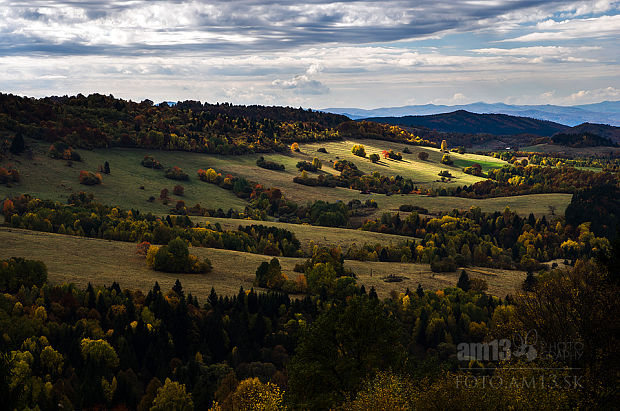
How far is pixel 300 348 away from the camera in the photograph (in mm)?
59531

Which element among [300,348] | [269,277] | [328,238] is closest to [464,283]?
[269,277]

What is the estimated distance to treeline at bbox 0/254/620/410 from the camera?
47000 mm

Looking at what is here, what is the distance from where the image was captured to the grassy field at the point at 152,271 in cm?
12294

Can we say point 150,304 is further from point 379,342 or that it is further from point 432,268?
point 432,268

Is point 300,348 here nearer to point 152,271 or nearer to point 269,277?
point 269,277

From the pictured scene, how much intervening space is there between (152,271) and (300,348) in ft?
273

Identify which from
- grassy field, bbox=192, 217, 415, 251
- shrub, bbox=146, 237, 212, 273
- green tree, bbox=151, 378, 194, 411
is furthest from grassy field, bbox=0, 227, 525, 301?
green tree, bbox=151, 378, 194, 411

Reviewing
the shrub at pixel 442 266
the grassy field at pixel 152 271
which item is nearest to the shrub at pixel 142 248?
the grassy field at pixel 152 271

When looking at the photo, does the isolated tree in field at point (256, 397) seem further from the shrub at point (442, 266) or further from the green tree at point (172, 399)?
the shrub at point (442, 266)

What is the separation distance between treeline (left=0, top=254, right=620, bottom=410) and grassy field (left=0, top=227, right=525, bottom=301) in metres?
9.18

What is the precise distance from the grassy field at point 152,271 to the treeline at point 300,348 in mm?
9180

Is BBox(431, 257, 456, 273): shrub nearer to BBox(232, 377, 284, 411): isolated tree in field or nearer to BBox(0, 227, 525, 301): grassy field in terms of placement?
BBox(0, 227, 525, 301): grassy field

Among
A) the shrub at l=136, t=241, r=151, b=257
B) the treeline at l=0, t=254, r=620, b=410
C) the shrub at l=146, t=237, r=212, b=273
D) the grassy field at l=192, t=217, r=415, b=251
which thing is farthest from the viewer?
the grassy field at l=192, t=217, r=415, b=251

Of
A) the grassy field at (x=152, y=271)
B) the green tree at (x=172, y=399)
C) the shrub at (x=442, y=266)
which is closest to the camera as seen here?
the green tree at (x=172, y=399)
